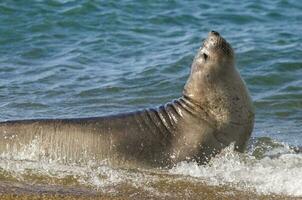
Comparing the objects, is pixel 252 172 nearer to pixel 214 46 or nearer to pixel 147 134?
pixel 147 134

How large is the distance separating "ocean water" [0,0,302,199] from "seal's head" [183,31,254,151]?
0.33 m

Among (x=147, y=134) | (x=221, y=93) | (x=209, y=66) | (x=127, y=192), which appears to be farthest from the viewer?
(x=209, y=66)

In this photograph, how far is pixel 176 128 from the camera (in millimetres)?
8836

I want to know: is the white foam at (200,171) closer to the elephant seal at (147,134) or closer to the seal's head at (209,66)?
the elephant seal at (147,134)

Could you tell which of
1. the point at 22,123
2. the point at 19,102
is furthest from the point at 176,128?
the point at 19,102

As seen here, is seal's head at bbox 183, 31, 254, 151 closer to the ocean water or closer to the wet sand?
the ocean water

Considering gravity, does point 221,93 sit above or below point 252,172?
above

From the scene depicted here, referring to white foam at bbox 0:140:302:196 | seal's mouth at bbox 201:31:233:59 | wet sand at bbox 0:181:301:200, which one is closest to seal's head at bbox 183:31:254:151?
seal's mouth at bbox 201:31:233:59

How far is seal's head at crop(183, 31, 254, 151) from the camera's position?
8.78m

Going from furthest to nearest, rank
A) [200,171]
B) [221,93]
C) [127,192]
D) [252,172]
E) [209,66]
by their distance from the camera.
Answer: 1. [209,66]
2. [221,93]
3. [200,171]
4. [252,172]
5. [127,192]

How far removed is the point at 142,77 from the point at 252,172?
6.22 m

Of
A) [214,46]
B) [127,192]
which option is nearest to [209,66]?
[214,46]

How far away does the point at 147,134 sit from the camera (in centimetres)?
872

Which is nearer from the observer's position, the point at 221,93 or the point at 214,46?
the point at 221,93
